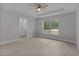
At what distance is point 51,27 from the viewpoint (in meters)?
7.02

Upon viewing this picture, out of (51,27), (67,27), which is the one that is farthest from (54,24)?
(67,27)

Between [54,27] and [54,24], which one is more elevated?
[54,24]

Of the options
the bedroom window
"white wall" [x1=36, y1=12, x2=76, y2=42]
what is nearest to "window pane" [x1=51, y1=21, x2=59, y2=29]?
the bedroom window

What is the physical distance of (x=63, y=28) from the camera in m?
6.01

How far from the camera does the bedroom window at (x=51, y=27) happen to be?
6.61 metres

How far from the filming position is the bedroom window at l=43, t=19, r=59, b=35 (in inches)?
260

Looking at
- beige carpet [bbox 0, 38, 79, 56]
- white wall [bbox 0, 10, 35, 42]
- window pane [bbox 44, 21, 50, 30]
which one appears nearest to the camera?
beige carpet [bbox 0, 38, 79, 56]

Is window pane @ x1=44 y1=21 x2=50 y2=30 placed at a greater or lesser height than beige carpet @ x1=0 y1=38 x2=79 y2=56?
greater

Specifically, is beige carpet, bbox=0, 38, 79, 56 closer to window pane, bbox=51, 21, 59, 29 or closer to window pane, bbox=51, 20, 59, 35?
window pane, bbox=51, 20, 59, 35

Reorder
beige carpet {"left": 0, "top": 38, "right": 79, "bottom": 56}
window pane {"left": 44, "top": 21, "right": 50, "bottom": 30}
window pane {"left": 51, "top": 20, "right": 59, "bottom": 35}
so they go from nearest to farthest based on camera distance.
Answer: beige carpet {"left": 0, "top": 38, "right": 79, "bottom": 56}
window pane {"left": 51, "top": 20, "right": 59, "bottom": 35}
window pane {"left": 44, "top": 21, "right": 50, "bottom": 30}

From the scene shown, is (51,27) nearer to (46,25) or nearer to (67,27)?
(46,25)

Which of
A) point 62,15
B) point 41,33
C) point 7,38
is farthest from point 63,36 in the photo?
point 7,38


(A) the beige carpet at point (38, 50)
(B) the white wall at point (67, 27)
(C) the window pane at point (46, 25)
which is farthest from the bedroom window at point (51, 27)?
(A) the beige carpet at point (38, 50)

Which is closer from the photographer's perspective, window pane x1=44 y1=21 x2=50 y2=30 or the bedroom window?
the bedroom window
